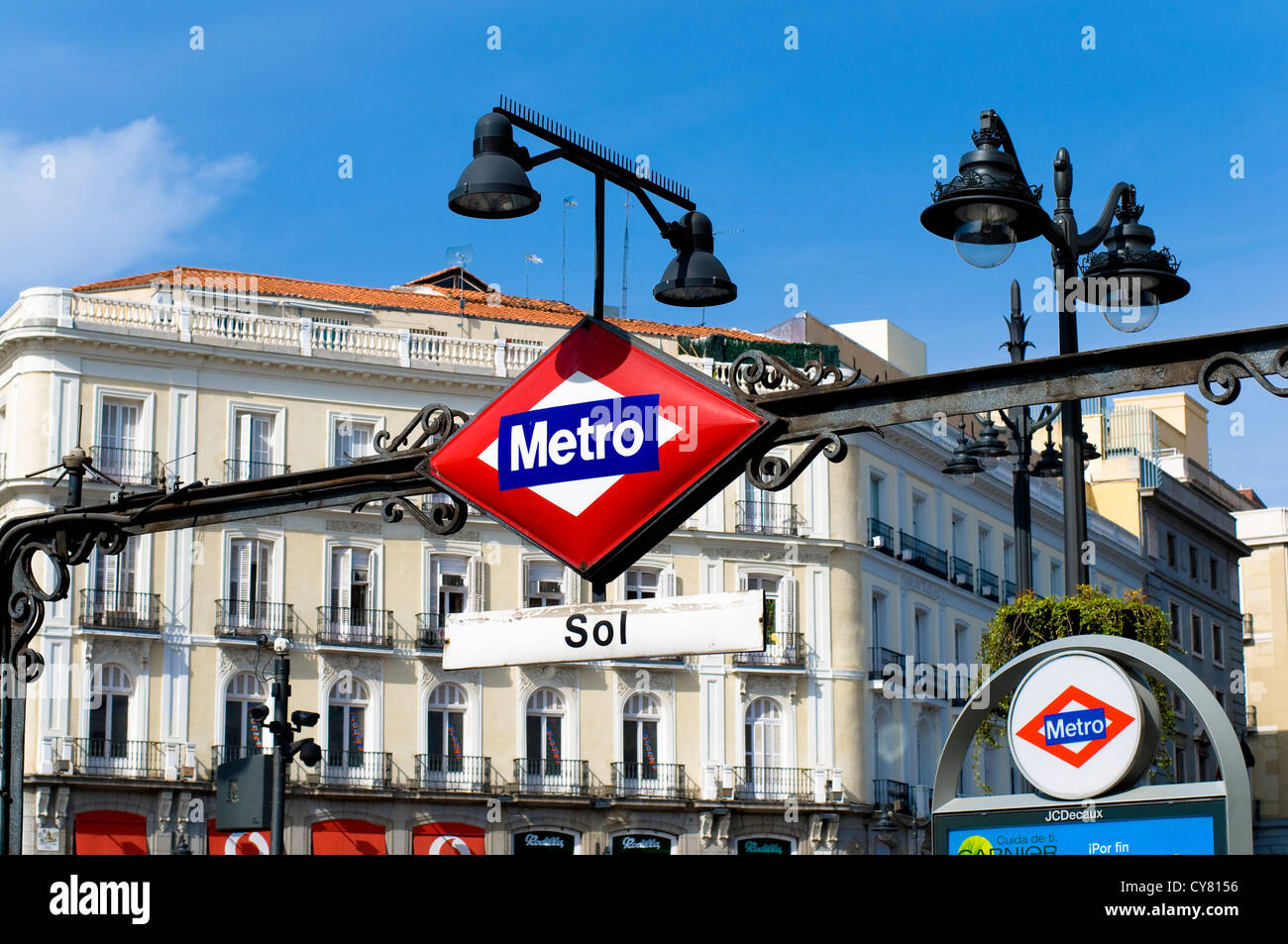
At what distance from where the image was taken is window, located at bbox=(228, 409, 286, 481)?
4388 centimetres

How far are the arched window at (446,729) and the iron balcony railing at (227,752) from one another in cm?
410

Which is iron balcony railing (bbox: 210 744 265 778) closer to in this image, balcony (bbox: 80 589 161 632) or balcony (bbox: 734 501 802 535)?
balcony (bbox: 80 589 161 632)

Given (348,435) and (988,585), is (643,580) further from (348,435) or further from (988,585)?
(988,585)

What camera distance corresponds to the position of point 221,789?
18.1 m

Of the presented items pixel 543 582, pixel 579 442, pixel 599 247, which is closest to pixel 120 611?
pixel 543 582

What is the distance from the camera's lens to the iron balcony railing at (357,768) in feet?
140

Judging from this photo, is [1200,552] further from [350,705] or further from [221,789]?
[221,789]

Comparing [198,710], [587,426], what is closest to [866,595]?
[198,710]

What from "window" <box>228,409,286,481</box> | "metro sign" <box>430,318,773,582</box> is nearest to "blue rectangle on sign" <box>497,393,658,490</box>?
"metro sign" <box>430,318,773,582</box>

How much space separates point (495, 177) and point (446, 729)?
36.8 meters

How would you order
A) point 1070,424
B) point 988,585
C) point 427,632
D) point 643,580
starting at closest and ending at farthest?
point 1070,424, point 427,632, point 643,580, point 988,585

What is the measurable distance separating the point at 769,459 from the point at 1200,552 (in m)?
66.0

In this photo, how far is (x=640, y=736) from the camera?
46094 millimetres
